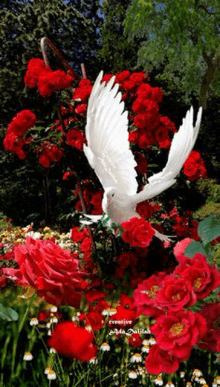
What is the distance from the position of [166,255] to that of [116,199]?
2.92 ft

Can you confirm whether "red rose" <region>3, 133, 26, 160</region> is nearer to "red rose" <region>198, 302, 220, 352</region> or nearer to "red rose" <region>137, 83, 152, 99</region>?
"red rose" <region>137, 83, 152, 99</region>

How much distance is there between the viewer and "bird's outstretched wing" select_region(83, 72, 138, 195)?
8.86 feet

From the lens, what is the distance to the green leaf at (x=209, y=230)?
4.36 feet

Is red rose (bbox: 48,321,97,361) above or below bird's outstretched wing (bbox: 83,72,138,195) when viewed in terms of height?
below

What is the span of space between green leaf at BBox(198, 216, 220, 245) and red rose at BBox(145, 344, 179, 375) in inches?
11.9

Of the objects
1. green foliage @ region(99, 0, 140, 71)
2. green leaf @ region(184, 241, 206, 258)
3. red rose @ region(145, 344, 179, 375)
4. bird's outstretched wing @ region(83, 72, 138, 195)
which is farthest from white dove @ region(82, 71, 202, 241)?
green foliage @ region(99, 0, 140, 71)

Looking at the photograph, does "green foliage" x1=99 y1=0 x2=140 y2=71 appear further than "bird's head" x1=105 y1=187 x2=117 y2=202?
Yes

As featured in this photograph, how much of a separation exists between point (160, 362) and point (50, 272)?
424 millimetres

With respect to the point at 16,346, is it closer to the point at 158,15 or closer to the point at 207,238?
the point at 207,238

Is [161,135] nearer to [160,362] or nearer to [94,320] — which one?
[94,320]

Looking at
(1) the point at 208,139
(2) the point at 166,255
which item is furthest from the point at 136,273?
(1) the point at 208,139

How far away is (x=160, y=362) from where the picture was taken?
129cm

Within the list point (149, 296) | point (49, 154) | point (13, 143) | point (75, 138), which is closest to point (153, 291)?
point (149, 296)

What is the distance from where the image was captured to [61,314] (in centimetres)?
174
